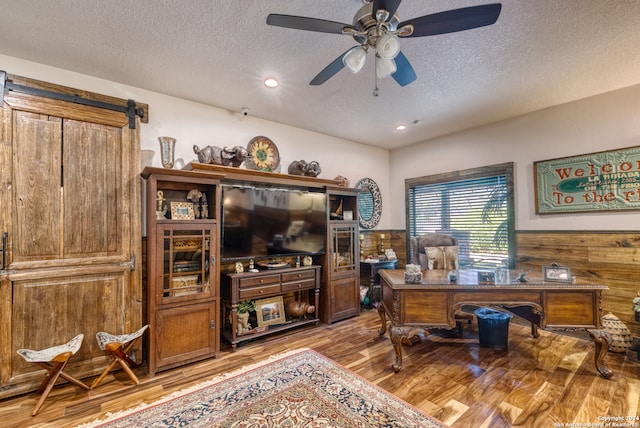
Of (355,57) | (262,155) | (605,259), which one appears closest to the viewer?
(355,57)

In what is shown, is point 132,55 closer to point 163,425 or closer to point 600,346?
point 163,425

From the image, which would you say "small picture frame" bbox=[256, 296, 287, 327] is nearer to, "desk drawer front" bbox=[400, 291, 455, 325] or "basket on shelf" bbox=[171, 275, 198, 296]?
"basket on shelf" bbox=[171, 275, 198, 296]

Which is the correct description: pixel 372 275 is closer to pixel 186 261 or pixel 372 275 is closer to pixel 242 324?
pixel 242 324

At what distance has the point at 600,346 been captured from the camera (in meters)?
2.40

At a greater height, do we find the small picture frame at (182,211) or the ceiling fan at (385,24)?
the ceiling fan at (385,24)

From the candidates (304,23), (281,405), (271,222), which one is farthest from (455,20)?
(281,405)

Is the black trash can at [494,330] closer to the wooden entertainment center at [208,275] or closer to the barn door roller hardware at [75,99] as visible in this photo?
the wooden entertainment center at [208,275]

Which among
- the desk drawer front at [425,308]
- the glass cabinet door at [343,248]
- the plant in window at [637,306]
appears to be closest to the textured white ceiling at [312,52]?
the glass cabinet door at [343,248]

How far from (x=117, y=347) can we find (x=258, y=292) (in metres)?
1.32

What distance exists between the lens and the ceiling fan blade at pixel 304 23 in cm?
155

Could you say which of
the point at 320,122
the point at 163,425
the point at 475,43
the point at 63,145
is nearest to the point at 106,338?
the point at 163,425

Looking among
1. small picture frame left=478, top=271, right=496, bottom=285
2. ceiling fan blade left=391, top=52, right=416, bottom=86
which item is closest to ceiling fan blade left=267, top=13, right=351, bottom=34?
ceiling fan blade left=391, top=52, right=416, bottom=86

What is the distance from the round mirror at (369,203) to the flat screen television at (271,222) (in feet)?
3.99

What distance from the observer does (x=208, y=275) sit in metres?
2.89
